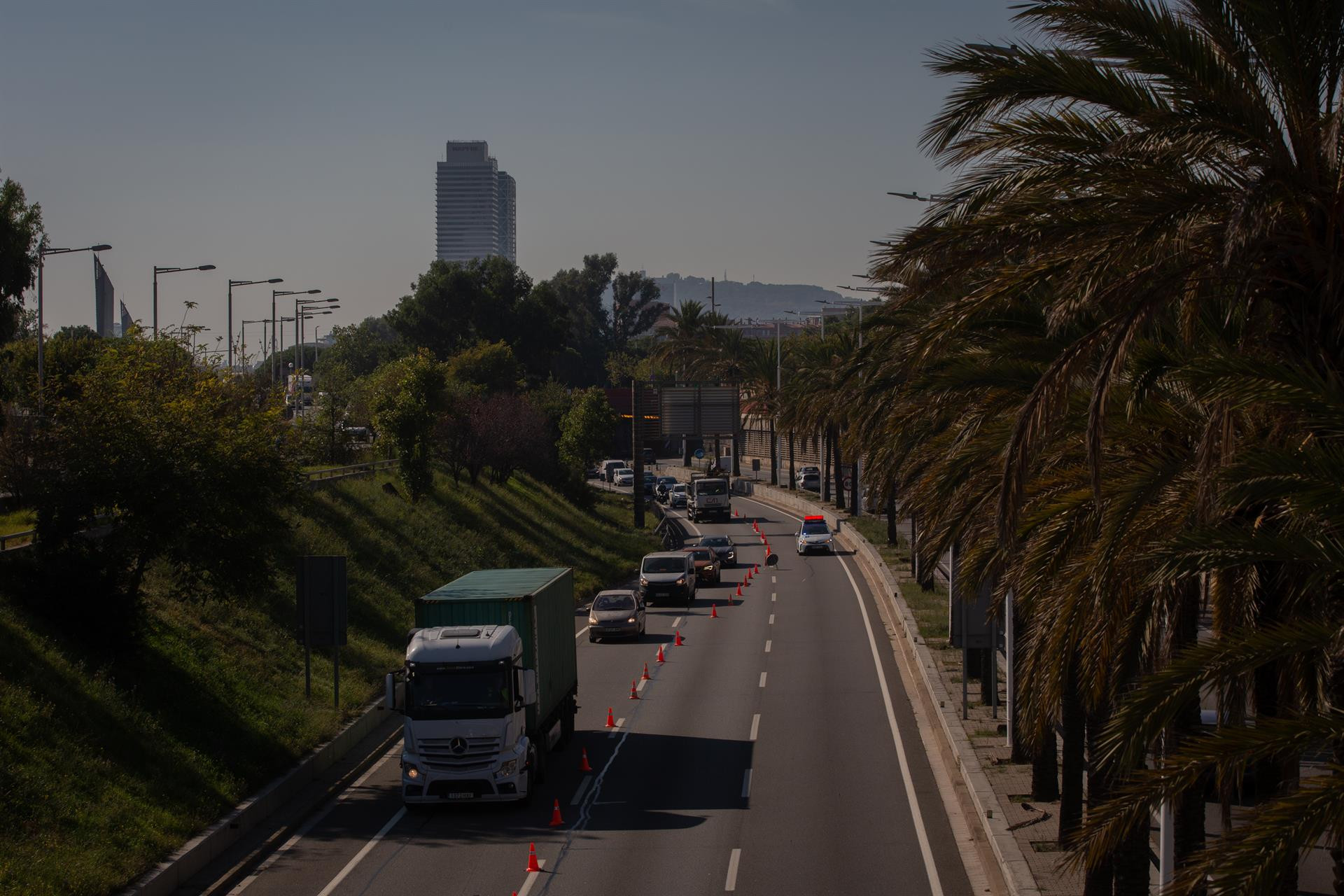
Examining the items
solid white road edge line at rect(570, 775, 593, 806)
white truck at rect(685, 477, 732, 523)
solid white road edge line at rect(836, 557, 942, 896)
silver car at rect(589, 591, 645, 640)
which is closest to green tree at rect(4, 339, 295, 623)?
solid white road edge line at rect(570, 775, 593, 806)

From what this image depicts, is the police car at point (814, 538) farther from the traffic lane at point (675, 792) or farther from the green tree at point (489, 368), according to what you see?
the green tree at point (489, 368)

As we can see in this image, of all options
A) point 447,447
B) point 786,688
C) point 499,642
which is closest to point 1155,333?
point 499,642

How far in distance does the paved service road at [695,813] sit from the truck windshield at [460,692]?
161cm

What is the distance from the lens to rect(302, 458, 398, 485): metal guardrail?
4503 centimetres

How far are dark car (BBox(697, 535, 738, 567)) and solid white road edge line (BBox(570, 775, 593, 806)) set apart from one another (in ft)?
113

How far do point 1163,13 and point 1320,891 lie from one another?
10747 mm

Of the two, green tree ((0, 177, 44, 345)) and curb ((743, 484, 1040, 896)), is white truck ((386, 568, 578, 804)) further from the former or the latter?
green tree ((0, 177, 44, 345))

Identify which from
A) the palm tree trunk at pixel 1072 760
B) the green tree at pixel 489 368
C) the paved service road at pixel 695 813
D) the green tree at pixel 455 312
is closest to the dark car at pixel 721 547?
the paved service road at pixel 695 813

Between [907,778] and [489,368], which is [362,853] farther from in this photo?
[489,368]

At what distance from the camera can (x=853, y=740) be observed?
80.6 ft

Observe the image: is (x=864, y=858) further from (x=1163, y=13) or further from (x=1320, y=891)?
(x=1163, y=13)

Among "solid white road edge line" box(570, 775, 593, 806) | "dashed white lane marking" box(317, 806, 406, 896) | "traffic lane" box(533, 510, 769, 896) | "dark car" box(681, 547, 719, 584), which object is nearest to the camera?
"dashed white lane marking" box(317, 806, 406, 896)

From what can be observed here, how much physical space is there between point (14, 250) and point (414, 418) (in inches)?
879

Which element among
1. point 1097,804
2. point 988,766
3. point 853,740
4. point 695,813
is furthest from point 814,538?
point 1097,804
